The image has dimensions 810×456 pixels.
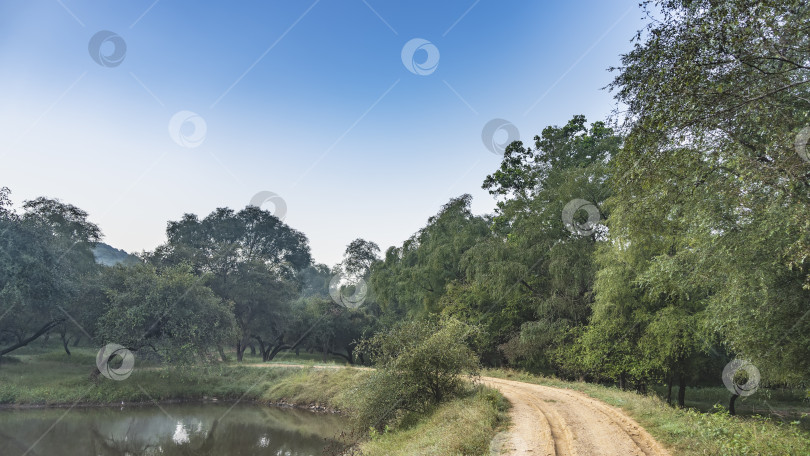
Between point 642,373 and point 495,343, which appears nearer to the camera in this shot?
point 642,373

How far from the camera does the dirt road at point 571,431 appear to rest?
9219mm

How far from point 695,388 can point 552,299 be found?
58.4 feet

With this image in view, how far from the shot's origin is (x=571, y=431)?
427 inches

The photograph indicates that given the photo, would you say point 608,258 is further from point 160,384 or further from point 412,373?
point 160,384

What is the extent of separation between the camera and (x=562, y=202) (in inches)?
976

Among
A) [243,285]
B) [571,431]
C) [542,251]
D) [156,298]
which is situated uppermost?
[542,251]

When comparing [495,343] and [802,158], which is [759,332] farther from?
[495,343]

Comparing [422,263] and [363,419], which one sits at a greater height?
[422,263]

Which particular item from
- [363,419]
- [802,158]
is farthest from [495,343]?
[802,158]

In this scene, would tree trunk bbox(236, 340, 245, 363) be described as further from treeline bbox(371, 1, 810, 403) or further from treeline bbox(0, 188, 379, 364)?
treeline bbox(371, 1, 810, 403)

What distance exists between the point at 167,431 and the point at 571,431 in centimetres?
2053

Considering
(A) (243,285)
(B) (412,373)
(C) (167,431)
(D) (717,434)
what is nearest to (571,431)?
(D) (717,434)

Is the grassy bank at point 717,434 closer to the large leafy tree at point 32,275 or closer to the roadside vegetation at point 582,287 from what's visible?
the roadside vegetation at point 582,287

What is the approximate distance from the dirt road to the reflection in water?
10380 mm
